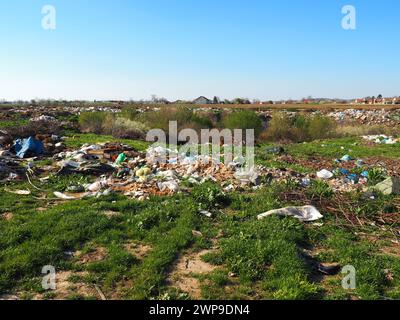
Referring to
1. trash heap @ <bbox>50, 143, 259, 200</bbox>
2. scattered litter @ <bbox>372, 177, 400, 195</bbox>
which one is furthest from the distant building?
scattered litter @ <bbox>372, 177, 400, 195</bbox>

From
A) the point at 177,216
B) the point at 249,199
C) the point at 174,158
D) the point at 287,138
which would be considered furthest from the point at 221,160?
the point at 287,138

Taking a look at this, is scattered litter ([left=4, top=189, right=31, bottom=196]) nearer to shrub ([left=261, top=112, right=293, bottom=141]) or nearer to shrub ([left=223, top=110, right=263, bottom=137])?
shrub ([left=223, top=110, right=263, bottom=137])

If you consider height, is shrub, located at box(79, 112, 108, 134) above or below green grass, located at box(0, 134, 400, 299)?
above

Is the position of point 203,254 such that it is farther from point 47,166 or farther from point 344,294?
point 47,166

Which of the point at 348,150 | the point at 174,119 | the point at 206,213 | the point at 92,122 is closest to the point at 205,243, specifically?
the point at 206,213

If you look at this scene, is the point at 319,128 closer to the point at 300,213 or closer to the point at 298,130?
the point at 298,130

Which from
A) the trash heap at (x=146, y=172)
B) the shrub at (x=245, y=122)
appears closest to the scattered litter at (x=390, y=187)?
the trash heap at (x=146, y=172)
